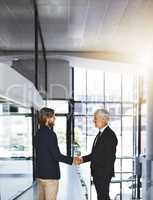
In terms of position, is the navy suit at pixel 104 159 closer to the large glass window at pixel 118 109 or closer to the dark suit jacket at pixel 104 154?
the dark suit jacket at pixel 104 154

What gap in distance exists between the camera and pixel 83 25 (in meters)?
7.50

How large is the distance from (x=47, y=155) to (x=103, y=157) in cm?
64

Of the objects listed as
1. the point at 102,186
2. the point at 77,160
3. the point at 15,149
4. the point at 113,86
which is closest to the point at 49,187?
the point at 102,186

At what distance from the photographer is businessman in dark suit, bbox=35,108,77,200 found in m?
3.79

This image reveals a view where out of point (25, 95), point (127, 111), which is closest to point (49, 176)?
point (25, 95)

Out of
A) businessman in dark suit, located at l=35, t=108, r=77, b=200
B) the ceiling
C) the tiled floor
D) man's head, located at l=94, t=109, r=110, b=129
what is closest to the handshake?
businessman in dark suit, located at l=35, t=108, r=77, b=200

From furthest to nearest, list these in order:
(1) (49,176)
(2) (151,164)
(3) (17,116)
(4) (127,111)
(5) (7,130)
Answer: (4) (127,111) → (2) (151,164) → (3) (17,116) → (5) (7,130) → (1) (49,176)

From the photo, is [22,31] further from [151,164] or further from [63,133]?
[63,133]

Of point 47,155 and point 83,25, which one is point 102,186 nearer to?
point 47,155

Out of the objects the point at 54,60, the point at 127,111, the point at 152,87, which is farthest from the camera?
the point at 127,111

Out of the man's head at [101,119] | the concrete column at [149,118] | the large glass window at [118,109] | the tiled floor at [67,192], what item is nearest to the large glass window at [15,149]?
the tiled floor at [67,192]

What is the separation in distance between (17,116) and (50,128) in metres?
2.92

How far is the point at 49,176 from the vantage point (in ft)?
12.6

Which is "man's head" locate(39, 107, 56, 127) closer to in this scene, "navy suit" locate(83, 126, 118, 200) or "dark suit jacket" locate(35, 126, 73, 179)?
"dark suit jacket" locate(35, 126, 73, 179)
